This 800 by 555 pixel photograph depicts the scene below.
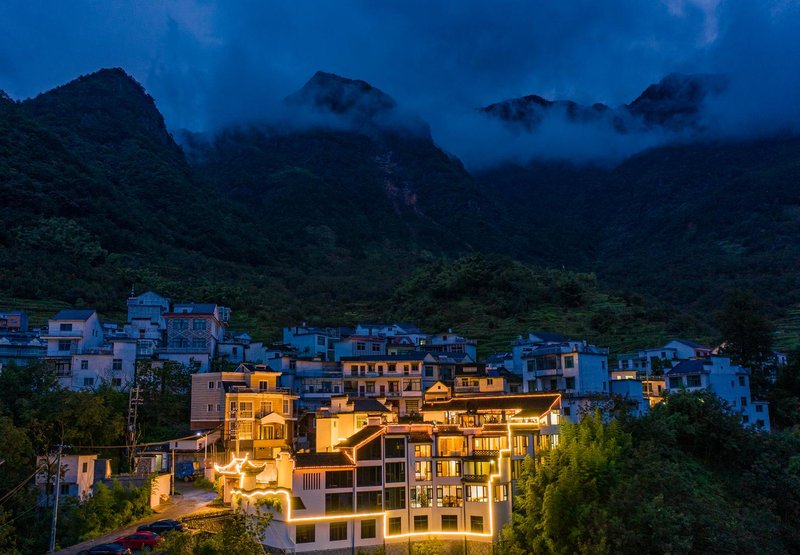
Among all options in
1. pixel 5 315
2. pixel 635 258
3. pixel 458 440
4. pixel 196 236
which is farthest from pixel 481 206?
pixel 458 440

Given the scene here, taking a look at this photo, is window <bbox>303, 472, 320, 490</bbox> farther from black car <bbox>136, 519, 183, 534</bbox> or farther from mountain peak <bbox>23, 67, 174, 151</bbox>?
mountain peak <bbox>23, 67, 174, 151</bbox>

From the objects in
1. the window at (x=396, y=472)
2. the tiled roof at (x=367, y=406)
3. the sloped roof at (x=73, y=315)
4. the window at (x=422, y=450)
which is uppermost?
the sloped roof at (x=73, y=315)

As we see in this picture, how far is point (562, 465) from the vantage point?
36.1 meters

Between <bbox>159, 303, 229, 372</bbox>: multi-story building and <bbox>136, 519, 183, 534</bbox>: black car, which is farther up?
<bbox>159, 303, 229, 372</bbox>: multi-story building

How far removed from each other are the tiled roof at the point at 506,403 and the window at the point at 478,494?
15.4 ft

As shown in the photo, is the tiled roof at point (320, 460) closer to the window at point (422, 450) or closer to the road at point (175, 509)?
the window at point (422, 450)

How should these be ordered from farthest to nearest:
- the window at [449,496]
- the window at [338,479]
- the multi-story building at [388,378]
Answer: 1. the multi-story building at [388,378]
2. the window at [449,496]
3. the window at [338,479]

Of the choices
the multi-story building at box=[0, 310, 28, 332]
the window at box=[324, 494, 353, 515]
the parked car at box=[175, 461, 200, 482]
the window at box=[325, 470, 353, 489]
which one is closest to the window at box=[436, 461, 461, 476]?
the window at box=[325, 470, 353, 489]

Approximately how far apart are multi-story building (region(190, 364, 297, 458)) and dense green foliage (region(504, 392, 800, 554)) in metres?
18.8

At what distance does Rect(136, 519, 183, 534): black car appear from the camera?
33406mm

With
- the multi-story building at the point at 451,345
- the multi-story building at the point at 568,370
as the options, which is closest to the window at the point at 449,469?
the multi-story building at the point at 568,370

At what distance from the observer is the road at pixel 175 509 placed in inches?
1331

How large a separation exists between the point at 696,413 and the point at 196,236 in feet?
287

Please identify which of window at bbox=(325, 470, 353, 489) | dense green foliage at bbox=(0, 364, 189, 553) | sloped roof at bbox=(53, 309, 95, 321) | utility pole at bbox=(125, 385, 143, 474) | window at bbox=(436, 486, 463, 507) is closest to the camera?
dense green foliage at bbox=(0, 364, 189, 553)
